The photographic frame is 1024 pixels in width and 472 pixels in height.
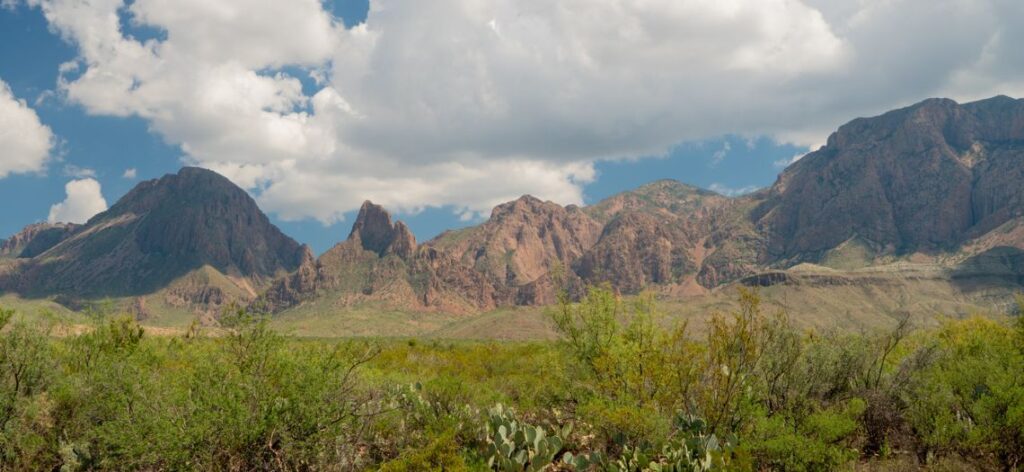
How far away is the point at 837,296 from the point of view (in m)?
190

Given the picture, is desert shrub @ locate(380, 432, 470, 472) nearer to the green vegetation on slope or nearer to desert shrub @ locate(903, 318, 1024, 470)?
the green vegetation on slope

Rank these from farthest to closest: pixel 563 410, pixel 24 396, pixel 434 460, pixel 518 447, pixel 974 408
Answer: pixel 563 410, pixel 24 396, pixel 518 447, pixel 974 408, pixel 434 460

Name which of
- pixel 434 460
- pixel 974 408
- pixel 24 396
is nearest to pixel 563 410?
pixel 434 460

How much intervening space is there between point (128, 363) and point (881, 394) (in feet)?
76.5

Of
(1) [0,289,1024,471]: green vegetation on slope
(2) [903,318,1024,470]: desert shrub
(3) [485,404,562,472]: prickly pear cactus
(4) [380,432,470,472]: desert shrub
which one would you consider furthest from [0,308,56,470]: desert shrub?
(2) [903,318,1024,470]: desert shrub

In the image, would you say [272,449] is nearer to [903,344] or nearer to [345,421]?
[345,421]

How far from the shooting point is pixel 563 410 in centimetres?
2203

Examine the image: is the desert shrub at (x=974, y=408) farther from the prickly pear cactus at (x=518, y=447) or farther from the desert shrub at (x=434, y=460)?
the desert shrub at (x=434, y=460)

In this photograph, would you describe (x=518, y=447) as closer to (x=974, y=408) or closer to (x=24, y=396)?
(x=974, y=408)

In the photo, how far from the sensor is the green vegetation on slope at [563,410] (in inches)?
613

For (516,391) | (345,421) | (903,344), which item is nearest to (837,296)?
(903,344)

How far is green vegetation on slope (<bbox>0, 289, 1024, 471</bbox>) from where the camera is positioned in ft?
51.1

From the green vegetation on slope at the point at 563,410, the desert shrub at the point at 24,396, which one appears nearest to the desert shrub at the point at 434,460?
the green vegetation on slope at the point at 563,410

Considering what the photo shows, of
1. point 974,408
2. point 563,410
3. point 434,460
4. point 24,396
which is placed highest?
point 24,396
